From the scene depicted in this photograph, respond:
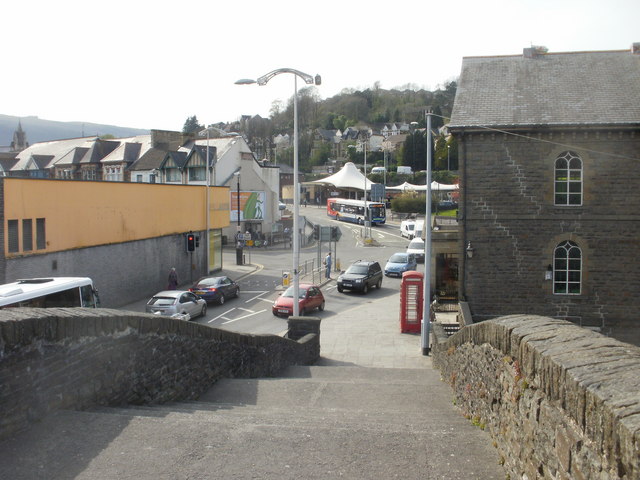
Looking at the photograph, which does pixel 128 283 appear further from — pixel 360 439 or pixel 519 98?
pixel 360 439

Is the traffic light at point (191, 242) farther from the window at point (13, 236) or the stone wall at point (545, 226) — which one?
the stone wall at point (545, 226)

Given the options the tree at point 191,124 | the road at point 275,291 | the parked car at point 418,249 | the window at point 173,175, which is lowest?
the road at point 275,291

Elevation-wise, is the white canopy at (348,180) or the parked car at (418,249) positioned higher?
the white canopy at (348,180)

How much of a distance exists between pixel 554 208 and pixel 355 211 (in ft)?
190

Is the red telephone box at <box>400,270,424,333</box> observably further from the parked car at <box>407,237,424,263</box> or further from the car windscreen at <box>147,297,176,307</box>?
the parked car at <box>407,237,424,263</box>

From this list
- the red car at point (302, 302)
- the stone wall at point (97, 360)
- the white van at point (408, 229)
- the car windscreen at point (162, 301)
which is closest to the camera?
the stone wall at point (97, 360)

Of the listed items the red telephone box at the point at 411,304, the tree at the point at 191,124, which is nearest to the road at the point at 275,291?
the red telephone box at the point at 411,304

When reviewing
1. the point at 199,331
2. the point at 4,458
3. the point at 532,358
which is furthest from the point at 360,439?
the point at 199,331

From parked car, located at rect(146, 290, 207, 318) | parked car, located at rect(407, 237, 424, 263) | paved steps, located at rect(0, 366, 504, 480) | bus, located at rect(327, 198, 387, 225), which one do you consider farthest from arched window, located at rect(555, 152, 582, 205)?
bus, located at rect(327, 198, 387, 225)

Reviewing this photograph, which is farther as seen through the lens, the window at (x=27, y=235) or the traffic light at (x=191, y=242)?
the traffic light at (x=191, y=242)

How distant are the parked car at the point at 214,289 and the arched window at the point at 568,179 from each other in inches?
620

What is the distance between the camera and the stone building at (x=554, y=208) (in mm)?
19375

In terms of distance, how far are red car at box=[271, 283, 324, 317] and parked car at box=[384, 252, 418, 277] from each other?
11224 mm

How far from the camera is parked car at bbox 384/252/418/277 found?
39.7 meters
